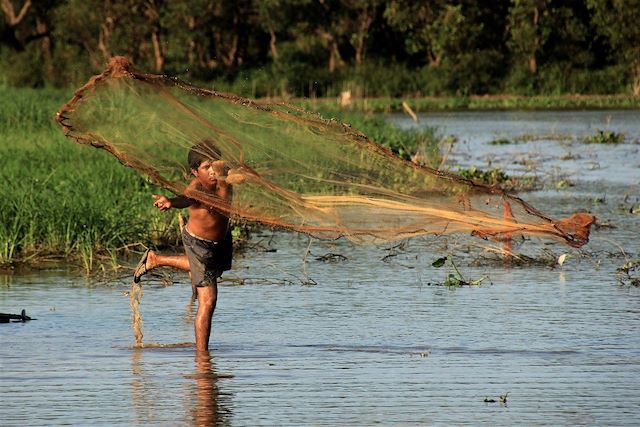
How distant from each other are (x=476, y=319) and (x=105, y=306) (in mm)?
2833

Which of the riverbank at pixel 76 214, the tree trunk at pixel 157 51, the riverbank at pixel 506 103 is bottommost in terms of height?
the riverbank at pixel 506 103

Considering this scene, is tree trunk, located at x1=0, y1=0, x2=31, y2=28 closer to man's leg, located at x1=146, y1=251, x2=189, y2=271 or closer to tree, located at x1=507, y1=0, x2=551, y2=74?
tree, located at x1=507, y1=0, x2=551, y2=74

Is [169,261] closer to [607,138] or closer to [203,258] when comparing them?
[203,258]

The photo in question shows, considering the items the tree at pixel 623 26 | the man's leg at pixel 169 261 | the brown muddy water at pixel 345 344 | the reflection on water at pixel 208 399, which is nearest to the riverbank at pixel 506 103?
the tree at pixel 623 26

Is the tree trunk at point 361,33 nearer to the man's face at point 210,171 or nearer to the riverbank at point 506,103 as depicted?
the riverbank at point 506,103

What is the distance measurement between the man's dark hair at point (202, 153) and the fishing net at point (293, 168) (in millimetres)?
13

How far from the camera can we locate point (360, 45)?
5550 cm

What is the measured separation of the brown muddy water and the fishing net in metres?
0.84

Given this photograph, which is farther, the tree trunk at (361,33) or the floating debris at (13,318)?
the tree trunk at (361,33)

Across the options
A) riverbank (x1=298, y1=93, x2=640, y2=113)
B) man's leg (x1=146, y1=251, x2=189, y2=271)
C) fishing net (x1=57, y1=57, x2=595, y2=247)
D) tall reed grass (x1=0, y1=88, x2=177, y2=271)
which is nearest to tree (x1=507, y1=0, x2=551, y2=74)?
riverbank (x1=298, y1=93, x2=640, y2=113)

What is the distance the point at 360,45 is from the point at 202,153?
46.7 m

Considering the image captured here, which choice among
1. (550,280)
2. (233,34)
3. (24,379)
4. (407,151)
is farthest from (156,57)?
(24,379)

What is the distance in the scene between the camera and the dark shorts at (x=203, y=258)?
9.45m

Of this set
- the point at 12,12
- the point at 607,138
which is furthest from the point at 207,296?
the point at 12,12
